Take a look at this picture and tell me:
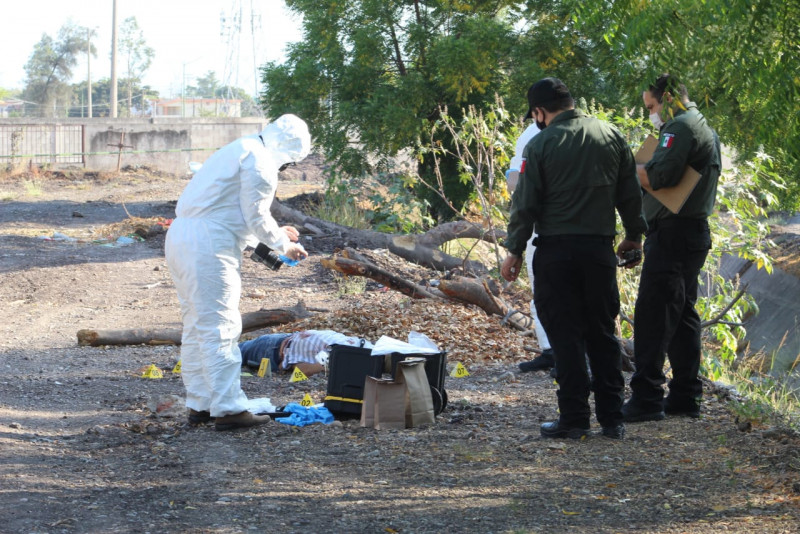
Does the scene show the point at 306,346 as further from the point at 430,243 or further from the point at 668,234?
the point at 430,243

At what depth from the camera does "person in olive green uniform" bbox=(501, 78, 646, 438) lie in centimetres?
481

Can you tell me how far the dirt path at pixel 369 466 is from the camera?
3889 millimetres

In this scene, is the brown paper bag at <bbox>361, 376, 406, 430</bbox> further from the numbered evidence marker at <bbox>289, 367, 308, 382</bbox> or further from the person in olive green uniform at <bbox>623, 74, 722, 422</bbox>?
the numbered evidence marker at <bbox>289, 367, 308, 382</bbox>

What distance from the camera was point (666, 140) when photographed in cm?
515

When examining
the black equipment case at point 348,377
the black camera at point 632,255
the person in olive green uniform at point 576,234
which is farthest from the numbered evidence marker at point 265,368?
the black camera at point 632,255

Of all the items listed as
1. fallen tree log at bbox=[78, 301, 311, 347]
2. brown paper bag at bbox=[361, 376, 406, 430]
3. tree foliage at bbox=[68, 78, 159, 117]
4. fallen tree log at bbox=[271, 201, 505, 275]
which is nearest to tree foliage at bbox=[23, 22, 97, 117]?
tree foliage at bbox=[68, 78, 159, 117]

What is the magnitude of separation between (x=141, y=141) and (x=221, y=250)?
3016 cm

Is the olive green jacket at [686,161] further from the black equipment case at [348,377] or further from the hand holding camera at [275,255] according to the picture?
the hand holding camera at [275,255]

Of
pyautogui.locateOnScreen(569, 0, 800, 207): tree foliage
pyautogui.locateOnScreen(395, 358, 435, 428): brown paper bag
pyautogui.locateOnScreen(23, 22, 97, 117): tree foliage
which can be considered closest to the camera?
pyautogui.locateOnScreen(569, 0, 800, 207): tree foliage

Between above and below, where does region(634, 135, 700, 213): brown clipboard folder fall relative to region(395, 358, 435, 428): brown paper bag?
above

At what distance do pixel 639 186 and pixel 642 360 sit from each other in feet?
3.49

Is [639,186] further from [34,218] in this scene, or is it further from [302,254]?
[34,218]

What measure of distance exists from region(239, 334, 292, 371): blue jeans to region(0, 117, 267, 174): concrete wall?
1016 inches

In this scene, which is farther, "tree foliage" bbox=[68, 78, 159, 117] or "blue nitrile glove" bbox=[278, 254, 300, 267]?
"tree foliage" bbox=[68, 78, 159, 117]
